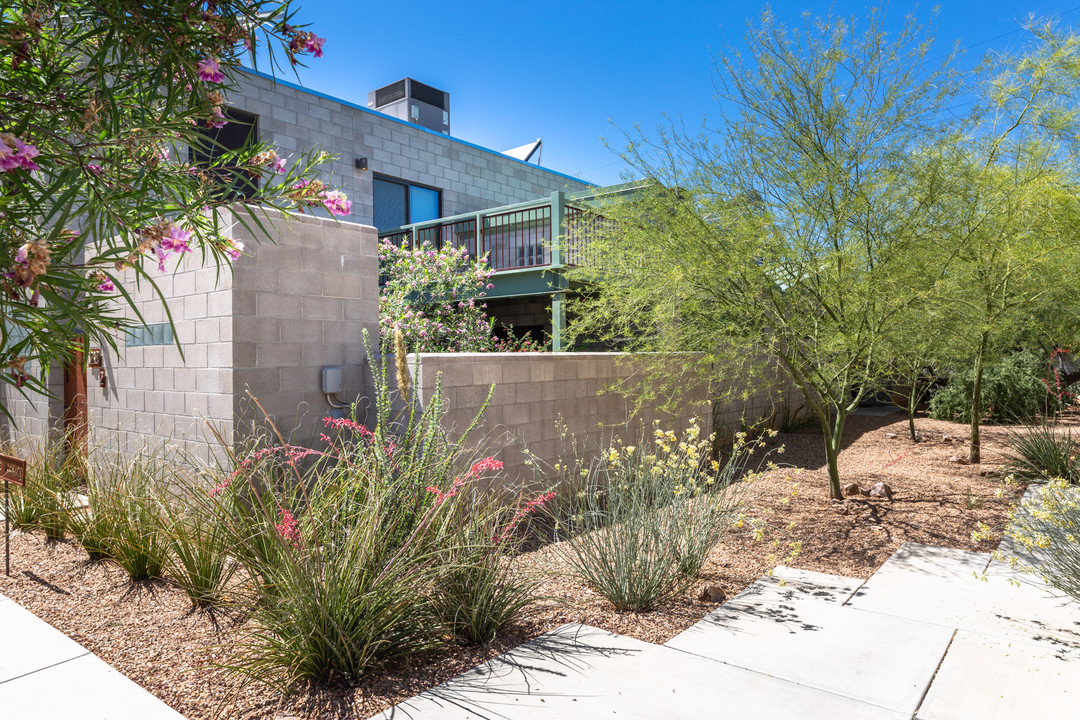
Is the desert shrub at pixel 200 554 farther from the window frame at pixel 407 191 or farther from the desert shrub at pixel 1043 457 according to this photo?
the window frame at pixel 407 191

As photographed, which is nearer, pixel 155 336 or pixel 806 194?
pixel 806 194

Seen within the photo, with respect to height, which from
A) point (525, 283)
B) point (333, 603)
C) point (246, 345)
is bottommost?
point (333, 603)

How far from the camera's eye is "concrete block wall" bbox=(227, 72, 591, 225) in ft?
42.2

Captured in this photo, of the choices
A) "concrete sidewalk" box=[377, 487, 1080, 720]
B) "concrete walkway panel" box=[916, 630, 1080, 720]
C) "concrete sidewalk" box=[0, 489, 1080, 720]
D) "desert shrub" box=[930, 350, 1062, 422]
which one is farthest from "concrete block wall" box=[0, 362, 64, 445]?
"desert shrub" box=[930, 350, 1062, 422]

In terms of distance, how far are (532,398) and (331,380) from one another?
1809 mm

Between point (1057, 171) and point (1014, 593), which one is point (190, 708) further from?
point (1057, 171)

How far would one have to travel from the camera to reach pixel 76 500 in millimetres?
5520

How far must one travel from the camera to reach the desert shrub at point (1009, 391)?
1232 cm

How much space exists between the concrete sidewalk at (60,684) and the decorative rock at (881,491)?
6246mm

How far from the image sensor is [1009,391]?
40.3ft

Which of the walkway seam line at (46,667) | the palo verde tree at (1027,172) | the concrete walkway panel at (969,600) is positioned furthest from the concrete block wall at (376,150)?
the concrete walkway panel at (969,600)

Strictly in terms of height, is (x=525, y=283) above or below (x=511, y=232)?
below

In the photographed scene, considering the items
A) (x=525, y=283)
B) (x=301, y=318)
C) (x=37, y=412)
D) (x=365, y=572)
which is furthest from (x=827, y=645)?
(x=525, y=283)

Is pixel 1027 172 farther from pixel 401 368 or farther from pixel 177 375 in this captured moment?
pixel 177 375
